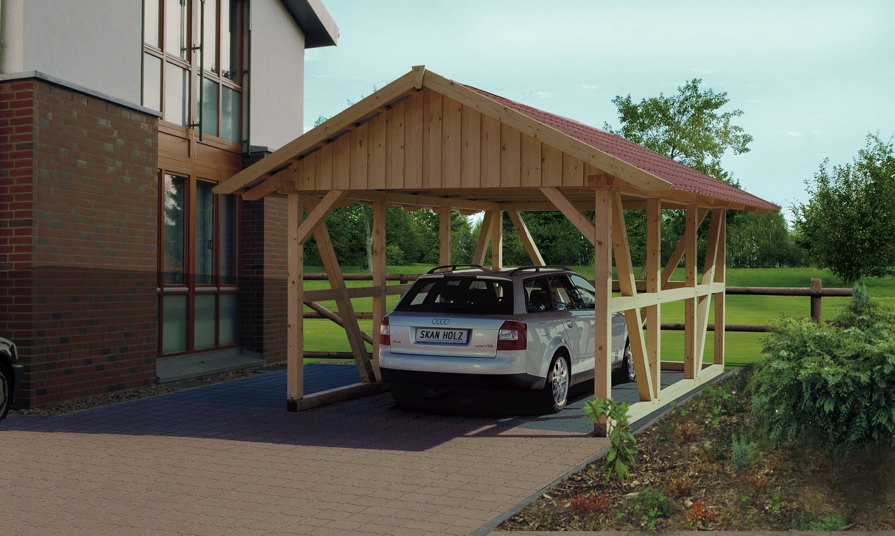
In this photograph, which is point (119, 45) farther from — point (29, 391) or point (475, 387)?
point (475, 387)

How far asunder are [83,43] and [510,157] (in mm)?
6531

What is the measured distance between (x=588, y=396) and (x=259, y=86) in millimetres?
8637

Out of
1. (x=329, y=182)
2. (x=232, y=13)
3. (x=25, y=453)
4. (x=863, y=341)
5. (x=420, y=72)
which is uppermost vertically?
(x=232, y=13)

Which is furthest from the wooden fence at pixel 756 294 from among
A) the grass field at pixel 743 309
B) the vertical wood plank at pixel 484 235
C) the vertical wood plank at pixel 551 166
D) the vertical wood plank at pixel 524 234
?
the vertical wood plank at pixel 551 166

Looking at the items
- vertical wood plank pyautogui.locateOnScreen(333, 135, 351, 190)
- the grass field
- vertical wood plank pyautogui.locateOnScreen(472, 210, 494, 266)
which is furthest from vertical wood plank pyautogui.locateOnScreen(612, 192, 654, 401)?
vertical wood plank pyautogui.locateOnScreen(472, 210, 494, 266)

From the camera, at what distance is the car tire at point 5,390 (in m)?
10.4

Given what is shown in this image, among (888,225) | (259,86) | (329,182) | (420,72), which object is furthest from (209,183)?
(888,225)

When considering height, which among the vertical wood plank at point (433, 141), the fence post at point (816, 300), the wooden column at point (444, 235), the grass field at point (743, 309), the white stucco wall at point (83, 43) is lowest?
the grass field at point (743, 309)

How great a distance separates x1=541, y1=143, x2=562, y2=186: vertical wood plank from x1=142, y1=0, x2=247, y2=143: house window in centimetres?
707

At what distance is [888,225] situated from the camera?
46.9 meters

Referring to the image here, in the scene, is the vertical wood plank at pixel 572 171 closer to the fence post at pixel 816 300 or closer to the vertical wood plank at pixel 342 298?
the vertical wood plank at pixel 342 298

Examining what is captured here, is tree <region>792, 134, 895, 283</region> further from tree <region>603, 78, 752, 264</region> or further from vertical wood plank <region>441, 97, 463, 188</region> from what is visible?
vertical wood plank <region>441, 97, 463, 188</region>

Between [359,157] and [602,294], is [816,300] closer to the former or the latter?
[602,294]

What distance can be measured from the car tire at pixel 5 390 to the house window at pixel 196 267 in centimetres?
362
